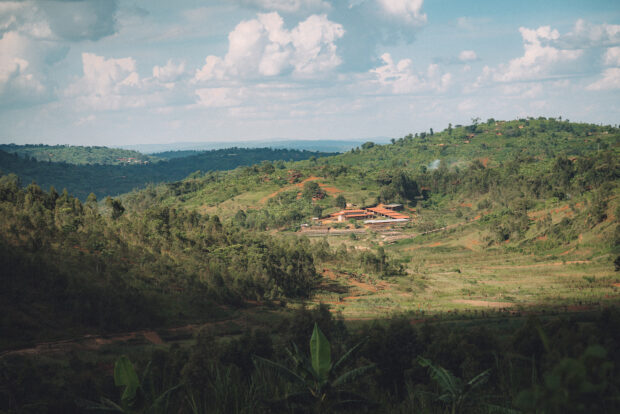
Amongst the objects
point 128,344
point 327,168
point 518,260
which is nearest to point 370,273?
point 518,260

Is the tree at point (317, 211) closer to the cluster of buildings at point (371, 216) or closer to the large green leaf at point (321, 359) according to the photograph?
the cluster of buildings at point (371, 216)

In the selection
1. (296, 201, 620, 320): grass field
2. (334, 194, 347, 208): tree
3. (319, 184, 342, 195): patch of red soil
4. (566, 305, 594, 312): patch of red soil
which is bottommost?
(296, 201, 620, 320): grass field

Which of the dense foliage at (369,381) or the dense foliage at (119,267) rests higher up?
the dense foliage at (369,381)

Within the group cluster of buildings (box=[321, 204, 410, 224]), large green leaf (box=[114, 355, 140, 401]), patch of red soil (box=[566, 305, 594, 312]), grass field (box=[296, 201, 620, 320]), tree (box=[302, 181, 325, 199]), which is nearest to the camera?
large green leaf (box=[114, 355, 140, 401])

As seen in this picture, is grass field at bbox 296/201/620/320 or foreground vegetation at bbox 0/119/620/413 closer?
foreground vegetation at bbox 0/119/620/413

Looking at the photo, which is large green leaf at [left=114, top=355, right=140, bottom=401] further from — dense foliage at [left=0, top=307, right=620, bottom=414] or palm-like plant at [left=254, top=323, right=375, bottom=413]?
palm-like plant at [left=254, top=323, right=375, bottom=413]

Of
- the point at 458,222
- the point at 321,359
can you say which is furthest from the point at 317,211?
the point at 321,359

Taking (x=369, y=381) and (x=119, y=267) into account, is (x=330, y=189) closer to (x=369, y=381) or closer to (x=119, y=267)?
(x=119, y=267)

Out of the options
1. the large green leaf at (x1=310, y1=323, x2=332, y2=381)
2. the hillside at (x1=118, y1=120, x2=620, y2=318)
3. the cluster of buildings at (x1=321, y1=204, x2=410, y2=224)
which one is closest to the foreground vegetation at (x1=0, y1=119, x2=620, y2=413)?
the large green leaf at (x1=310, y1=323, x2=332, y2=381)

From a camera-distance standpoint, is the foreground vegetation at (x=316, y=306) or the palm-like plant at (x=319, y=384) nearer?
the palm-like plant at (x=319, y=384)

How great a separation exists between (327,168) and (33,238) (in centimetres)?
10285

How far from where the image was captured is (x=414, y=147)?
188 metres

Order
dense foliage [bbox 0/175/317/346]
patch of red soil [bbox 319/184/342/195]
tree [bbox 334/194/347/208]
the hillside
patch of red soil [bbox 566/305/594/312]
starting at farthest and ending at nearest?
patch of red soil [bbox 319/184/342/195], tree [bbox 334/194/347/208], the hillside, patch of red soil [bbox 566/305/594/312], dense foliage [bbox 0/175/317/346]

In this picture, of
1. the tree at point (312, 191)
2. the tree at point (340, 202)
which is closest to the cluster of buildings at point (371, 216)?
the tree at point (340, 202)
